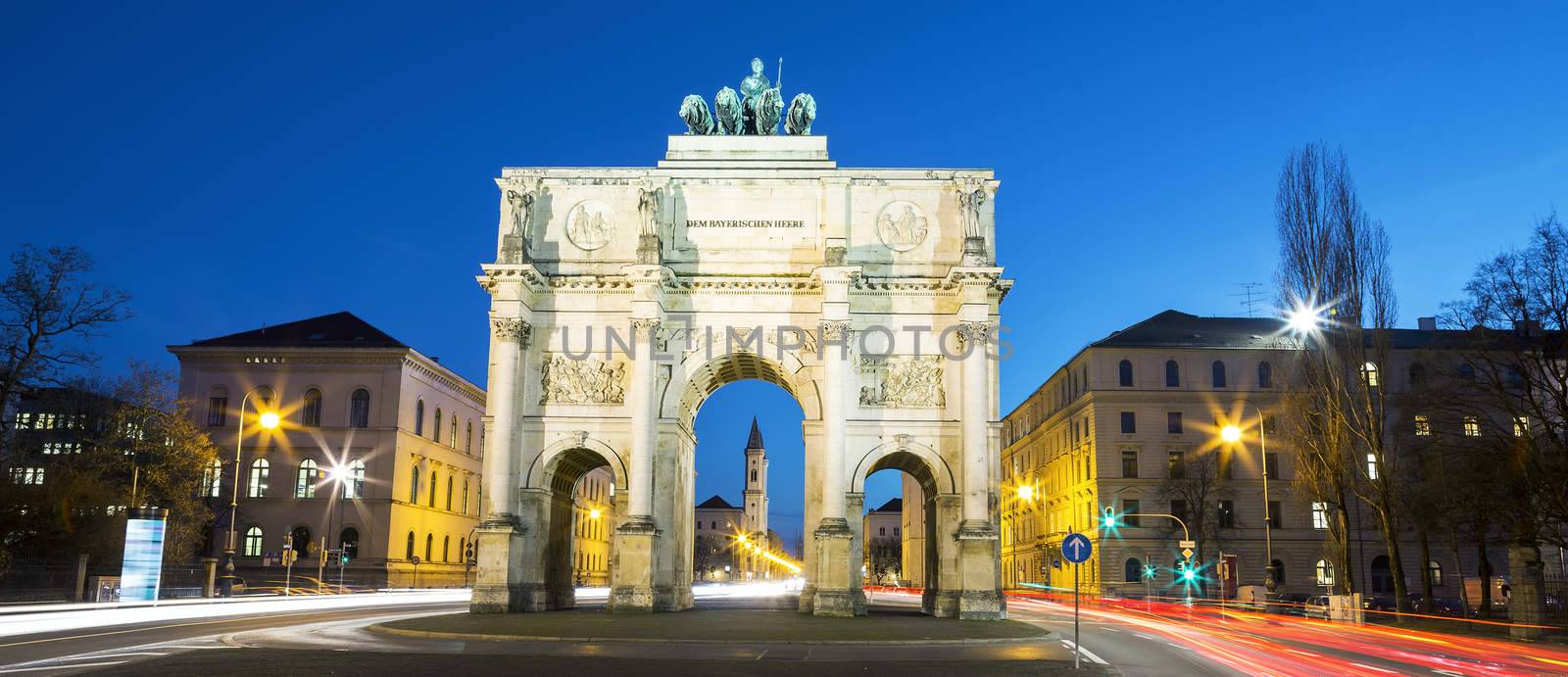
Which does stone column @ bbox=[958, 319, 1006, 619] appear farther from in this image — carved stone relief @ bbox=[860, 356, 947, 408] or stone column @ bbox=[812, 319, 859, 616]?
stone column @ bbox=[812, 319, 859, 616]

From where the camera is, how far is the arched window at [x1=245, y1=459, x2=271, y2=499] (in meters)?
64.4

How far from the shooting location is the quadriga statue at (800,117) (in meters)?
40.5

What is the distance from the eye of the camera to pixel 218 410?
66250mm

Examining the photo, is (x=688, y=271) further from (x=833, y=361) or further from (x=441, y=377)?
(x=441, y=377)

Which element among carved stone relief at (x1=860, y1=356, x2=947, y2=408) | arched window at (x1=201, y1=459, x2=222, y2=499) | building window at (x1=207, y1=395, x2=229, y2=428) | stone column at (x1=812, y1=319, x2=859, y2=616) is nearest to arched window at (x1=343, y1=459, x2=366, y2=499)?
arched window at (x1=201, y1=459, x2=222, y2=499)

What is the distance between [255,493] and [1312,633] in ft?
179

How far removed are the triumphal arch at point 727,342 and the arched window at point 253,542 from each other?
32.1m

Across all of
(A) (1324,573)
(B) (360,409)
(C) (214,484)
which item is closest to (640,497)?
(B) (360,409)

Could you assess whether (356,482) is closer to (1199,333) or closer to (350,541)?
(350,541)

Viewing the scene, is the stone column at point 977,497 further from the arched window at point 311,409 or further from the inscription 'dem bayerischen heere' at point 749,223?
the arched window at point 311,409

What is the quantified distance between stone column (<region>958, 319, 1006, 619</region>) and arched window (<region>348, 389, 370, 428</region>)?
4100 cm

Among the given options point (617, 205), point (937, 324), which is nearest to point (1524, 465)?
point (937, 324)

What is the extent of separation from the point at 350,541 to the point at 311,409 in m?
7.91

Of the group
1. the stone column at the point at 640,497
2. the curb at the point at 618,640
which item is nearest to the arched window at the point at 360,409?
the stone column at the point at 640,497
